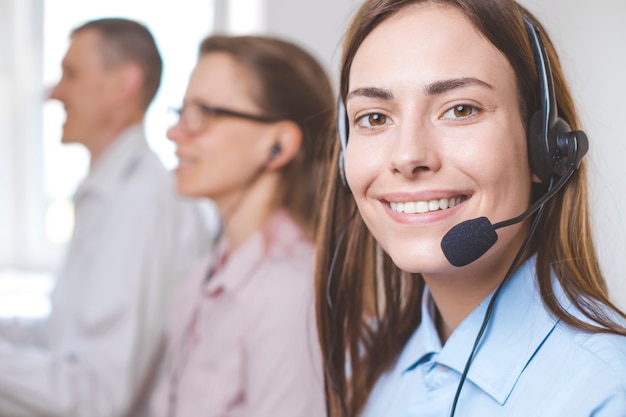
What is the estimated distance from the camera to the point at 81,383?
1.66m

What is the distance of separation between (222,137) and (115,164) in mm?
492

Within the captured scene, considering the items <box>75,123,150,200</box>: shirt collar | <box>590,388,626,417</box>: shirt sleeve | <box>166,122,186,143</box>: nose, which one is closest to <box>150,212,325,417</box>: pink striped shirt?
<box>166,122,186,143</box>: nose

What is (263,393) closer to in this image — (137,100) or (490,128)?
(490,128)

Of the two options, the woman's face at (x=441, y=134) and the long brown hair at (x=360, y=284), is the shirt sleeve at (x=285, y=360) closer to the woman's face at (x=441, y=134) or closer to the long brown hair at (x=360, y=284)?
the long brown hair at (x=360, y=284)

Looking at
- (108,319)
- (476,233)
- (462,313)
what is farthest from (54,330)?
(476,233)

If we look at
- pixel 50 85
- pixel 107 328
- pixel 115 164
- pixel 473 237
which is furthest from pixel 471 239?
pixel 50 85

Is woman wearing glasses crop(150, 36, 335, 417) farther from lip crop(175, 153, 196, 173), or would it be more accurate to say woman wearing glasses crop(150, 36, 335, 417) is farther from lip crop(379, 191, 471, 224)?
lip crop(379, 191, 471, 224)

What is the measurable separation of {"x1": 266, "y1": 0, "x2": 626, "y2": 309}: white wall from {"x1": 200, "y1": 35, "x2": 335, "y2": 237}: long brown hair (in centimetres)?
29

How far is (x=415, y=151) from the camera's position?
0.80 m

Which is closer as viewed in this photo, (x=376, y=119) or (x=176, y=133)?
(x=376, y=119)

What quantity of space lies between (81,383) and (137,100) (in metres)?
0.78

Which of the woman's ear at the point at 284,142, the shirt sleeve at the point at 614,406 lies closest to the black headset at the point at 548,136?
the shirt sleeve at the point at 614,406

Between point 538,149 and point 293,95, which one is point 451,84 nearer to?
point 538,149

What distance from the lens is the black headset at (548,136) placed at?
810 mm
